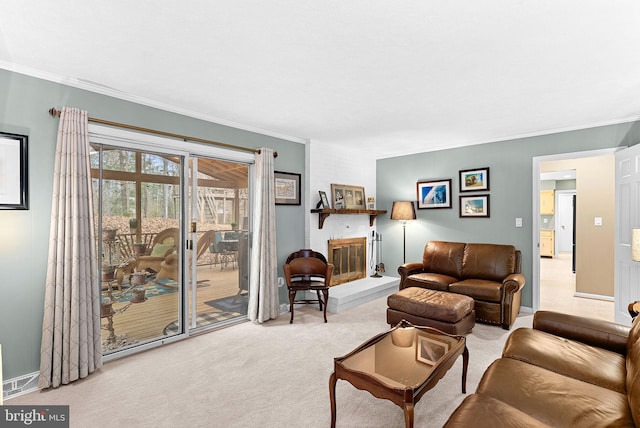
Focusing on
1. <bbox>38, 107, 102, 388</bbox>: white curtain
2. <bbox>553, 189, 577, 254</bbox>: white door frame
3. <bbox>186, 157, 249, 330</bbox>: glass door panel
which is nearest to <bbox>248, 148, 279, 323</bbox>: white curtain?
<bbox>186, 157, 249, 330</bbox>: glass door panel

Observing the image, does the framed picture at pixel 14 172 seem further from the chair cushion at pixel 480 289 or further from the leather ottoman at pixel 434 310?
the chair cushion at pixel 480 289

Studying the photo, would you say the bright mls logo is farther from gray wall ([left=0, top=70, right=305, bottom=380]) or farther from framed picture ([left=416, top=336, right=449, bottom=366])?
framed picture ([left=416, top=336, right=449, bottom=366])

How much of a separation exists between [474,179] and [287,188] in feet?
9.41

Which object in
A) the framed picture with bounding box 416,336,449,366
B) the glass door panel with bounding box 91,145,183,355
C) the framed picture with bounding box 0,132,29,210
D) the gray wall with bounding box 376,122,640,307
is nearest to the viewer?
the framed picture with bounding box 416,336,449,366

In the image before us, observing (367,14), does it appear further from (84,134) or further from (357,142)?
(357,142)

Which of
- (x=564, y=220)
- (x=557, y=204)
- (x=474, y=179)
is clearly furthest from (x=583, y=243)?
(x=564, y=220)

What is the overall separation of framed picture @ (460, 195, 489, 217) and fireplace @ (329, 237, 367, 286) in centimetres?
175

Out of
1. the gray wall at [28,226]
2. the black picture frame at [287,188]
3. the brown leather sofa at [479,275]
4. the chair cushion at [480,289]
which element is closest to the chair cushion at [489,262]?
the brown leather sofa at [479,275]

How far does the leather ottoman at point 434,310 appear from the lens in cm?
325

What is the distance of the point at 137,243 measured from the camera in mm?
3207

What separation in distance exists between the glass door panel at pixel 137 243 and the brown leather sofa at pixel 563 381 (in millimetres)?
3042

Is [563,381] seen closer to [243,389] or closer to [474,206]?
[243,389]

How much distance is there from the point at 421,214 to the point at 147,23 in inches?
185

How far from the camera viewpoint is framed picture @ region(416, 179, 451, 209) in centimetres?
520
